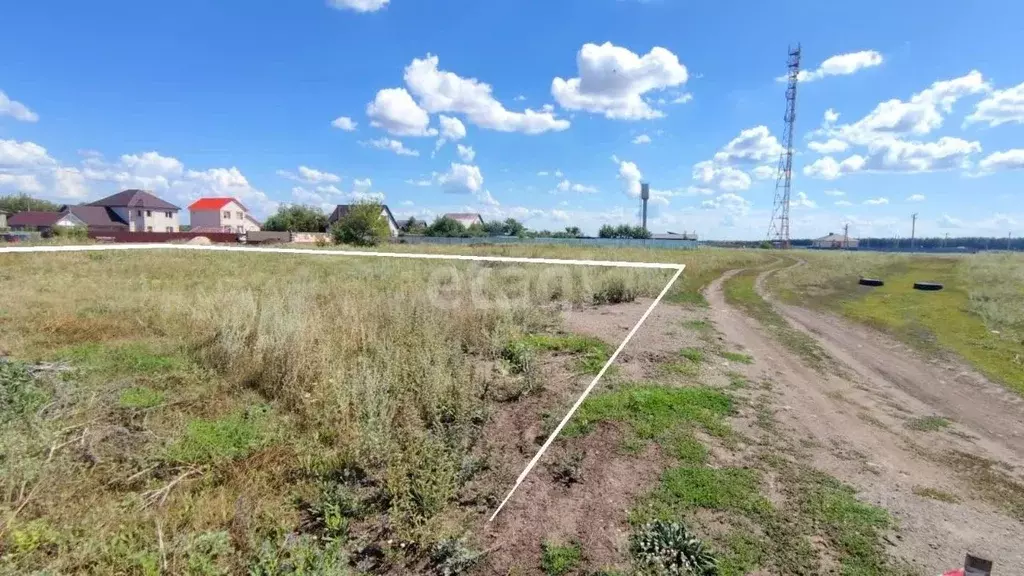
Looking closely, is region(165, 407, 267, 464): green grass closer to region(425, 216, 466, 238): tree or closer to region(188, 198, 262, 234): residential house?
region(425, 216, 466, 238): tree

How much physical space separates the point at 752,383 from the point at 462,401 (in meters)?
4.34

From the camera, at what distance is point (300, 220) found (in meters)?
63.0

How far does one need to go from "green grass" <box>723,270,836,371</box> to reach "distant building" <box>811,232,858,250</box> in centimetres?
9326

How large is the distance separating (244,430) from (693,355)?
6.52 meters

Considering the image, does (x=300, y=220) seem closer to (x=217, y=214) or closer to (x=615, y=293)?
(x=217, y=214)

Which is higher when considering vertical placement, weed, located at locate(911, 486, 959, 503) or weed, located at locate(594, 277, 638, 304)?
weed, located at locate(594, 277, 638, 304)

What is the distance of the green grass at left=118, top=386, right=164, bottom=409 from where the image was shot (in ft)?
16.7

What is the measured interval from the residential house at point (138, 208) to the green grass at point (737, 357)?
7314 cm

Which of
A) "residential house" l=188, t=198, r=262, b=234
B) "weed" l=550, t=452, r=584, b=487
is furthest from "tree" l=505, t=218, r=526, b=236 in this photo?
"weed" l=550, t=452, r=584, b=487

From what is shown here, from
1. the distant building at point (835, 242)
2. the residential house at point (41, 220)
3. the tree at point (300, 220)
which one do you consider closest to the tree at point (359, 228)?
the tree at point (300, 220)

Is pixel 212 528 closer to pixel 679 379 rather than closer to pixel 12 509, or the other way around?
pixel 12 509

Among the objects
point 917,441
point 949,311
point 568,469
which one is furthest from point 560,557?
point 949,311

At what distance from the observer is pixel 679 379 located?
254 inches

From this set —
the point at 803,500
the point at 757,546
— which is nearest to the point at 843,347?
the point at 803,500
